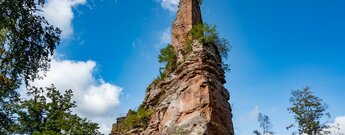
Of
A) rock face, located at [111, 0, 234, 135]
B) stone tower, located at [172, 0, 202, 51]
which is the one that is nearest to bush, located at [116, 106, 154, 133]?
rock face, located at [111, 0, 234, 135]

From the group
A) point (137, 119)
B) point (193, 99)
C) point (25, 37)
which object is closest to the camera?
point (25, 37)

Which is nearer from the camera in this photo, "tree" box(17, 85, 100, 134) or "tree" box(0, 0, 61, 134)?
"tree" box(0, 0, 61, 134)

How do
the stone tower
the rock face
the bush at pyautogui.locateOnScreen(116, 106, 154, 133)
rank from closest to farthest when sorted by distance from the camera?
the rock face < the bush at pyautogui.locateOnScreen(116, 106, 154, 133) < the stone tower

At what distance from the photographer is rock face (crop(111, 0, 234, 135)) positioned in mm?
18281

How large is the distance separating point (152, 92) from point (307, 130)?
19.0 metres

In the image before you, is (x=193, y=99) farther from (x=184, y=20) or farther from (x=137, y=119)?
(x=184, y=20)

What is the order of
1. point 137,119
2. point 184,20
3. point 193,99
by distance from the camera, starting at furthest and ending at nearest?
point 184,20 < point 137,119 < point 193,99

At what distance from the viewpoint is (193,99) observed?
19344 mm

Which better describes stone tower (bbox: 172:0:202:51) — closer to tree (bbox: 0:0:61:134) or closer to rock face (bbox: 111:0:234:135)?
rock face (bbox: 111:0:234:135)

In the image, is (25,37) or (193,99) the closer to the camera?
(25,37)

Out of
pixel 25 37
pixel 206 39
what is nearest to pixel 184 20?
pixel 206 39

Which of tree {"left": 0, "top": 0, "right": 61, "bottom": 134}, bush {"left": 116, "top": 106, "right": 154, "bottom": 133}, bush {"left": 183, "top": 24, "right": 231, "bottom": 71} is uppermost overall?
bush {"left": 183, "top": 24, "right": 231, "bottom": 71}

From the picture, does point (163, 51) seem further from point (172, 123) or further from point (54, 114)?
point (54, 114)

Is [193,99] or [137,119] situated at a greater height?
[137,119]
